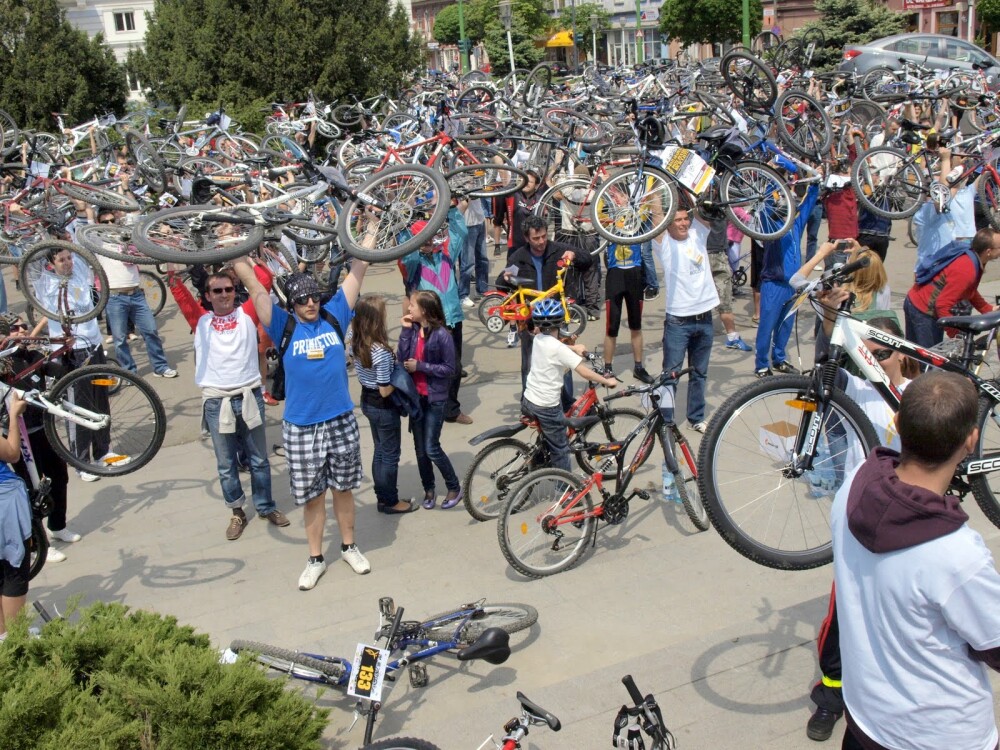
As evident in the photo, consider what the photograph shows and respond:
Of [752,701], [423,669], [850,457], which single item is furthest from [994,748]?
[423,669]

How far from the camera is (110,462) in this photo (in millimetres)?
6164

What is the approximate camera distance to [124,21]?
2148 inches

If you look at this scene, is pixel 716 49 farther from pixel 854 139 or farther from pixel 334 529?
pixel 334 529

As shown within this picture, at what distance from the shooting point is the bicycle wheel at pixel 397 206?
5.52 meters

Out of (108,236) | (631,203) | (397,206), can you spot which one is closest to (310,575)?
(397,206)

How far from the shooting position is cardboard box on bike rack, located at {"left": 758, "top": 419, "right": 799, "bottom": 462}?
12.5 feet

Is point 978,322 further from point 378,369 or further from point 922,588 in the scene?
point 378,369

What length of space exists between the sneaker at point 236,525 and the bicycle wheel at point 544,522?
205 cm

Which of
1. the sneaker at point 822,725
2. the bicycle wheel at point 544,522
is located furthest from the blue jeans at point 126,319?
the sneaker at point 822,725

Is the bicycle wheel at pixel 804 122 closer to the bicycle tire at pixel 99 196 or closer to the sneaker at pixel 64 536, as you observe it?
the bicycle tire at pixel 99 196

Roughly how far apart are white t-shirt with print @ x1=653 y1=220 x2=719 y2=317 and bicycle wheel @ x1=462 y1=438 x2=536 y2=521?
1819 millimetres

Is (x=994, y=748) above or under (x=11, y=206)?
under

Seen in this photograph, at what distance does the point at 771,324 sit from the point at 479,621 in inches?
186

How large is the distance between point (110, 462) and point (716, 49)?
154 feet
